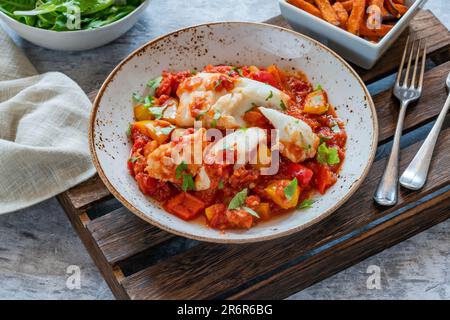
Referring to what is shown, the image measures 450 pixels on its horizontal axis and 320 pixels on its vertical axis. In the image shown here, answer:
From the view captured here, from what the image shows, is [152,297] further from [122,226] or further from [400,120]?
A: [400,120]

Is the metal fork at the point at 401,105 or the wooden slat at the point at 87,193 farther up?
the metal fork at the point at 401,105

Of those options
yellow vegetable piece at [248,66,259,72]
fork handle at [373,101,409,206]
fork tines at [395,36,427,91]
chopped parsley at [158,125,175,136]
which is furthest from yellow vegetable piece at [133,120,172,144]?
fork tines at [395,36,427,91]

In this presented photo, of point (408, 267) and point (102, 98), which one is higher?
point (102, 98)

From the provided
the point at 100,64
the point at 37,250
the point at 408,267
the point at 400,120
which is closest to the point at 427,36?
the point at 400,120

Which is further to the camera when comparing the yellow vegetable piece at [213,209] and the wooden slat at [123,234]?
the wooden slat at [123,234]

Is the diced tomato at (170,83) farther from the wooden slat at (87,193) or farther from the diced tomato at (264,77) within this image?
the wooden slat at (87,193)

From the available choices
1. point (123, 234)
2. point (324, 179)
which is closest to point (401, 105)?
point (324, 179)

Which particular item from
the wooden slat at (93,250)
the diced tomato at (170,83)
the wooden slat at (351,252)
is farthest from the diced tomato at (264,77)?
the wooden slat at (93,250)
